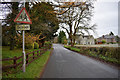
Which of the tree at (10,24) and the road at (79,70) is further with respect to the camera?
the tree at (10,24)

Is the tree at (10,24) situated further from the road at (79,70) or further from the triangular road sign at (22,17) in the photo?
the road at (79,70)

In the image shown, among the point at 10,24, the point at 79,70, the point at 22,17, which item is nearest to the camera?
the point at 22,17

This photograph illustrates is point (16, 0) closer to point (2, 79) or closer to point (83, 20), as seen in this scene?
point (2, 79)

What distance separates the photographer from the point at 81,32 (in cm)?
2495

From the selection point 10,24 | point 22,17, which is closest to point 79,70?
point 22,17

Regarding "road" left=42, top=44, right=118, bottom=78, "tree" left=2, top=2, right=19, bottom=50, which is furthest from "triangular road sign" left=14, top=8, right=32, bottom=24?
"tree" left=2, top=2, right=19, bottom=50

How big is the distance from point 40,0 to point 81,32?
17.2 m

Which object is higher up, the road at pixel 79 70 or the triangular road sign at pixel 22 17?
the triangular road sign at pixel 22 17

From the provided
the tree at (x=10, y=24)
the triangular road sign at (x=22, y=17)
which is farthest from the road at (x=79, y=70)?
the tree at (x=10, y=24)

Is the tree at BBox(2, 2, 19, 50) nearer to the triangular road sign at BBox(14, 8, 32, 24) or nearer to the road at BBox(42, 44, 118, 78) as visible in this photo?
the triangular road sign at BBox(14, 8, 32, 24)

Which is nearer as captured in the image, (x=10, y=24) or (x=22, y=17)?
Answer: (x=22, y=17)

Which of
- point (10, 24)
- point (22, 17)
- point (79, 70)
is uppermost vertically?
point (10, 24)

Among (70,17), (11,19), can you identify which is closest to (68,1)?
(11,19)

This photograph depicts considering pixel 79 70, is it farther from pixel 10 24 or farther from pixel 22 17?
pixel 10 24
